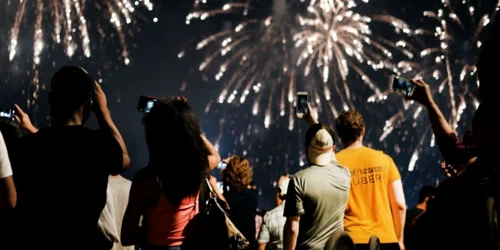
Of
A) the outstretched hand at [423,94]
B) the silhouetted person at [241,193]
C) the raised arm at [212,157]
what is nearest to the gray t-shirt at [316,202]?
the raised arm at [212,157]

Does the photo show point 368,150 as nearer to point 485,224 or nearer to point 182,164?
point 182,164

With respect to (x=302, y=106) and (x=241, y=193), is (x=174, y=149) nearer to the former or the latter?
(x=302, y=106)

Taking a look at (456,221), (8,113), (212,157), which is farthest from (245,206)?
(456,221)

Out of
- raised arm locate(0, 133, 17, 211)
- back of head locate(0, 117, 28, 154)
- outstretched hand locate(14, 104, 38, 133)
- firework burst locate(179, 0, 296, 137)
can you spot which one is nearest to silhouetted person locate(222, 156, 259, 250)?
outstretched hand locate(14, 104, 38, 133)

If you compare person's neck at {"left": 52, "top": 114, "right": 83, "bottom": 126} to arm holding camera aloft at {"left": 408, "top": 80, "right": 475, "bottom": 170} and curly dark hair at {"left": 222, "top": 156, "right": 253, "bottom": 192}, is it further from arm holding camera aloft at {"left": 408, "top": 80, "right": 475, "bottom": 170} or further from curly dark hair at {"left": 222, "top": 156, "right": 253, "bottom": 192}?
curly dark hair at {"left": 222, "top": 156, "right": 253, "bottom": 192}

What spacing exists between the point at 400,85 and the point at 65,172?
2089 millimetres

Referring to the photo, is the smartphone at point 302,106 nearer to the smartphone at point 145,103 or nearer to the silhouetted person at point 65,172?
the smartphone at point 145,103

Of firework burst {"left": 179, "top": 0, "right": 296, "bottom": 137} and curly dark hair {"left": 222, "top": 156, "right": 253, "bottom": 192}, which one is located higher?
firework burst {"left": 179, "top": 0, "right": 296, "bottom": 137}

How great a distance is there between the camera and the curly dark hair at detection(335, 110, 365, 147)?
4.96 metres

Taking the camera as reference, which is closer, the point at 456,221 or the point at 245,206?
the point at 456,221

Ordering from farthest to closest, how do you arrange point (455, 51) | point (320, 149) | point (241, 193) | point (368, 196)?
point (455, 51)
point (241, 193)
point (368, 196)
point (320, 149)

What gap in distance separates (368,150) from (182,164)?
83.3 inches

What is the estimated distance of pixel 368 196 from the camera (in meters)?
4.91

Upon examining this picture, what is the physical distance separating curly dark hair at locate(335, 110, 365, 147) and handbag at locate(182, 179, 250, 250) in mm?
1912
